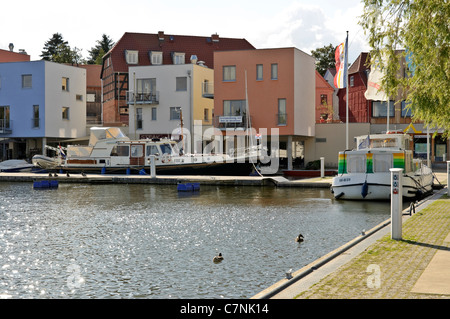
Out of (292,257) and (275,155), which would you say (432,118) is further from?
(275,155)

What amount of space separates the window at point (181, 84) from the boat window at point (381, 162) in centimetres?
3345

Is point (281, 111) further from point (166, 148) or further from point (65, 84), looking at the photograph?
point (65, 84)

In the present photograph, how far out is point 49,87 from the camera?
5934cm

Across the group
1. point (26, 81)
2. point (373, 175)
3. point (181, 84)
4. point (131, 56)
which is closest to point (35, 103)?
point (26, 81)

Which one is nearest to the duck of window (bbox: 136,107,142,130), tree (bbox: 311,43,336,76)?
window (bbox: 136,107,142,130)

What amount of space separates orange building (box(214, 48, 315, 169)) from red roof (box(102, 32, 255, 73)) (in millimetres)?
18870

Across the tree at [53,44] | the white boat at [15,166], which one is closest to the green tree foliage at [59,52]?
the tree at [53,44]

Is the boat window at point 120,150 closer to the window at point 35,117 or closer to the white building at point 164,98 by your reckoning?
the white building at point 164,98

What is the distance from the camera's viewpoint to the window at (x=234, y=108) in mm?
52438

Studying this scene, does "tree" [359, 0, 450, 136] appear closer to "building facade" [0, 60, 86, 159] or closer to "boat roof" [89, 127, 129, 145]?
"boat roof" [89, 127, 129, 145]

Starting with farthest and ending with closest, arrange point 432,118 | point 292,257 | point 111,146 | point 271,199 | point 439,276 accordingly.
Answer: point 111,146, point 271,199, point 432,118, point 292,257, point 439,276

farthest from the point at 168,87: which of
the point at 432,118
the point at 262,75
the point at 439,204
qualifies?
the point at 432,118

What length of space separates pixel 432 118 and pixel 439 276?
27.8 ft

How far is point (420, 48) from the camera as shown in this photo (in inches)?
611
